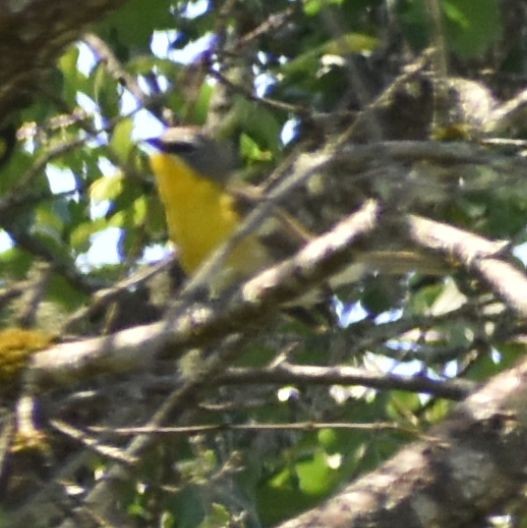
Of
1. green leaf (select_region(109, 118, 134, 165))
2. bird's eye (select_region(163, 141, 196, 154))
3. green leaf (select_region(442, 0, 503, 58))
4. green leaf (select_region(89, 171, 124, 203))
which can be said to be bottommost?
bird's eye (select_region(163, 141, 196, 154))

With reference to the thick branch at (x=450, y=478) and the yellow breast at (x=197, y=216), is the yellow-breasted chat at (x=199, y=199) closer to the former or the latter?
the yellow breast at (x=197, y=216)

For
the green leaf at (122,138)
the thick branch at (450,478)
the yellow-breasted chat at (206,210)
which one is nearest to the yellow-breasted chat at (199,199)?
the yellow-breasted chat at (206,210)

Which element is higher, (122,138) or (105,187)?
(122,138)

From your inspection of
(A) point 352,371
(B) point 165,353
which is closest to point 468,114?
(A) point 352,371

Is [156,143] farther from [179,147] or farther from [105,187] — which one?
[105,187]

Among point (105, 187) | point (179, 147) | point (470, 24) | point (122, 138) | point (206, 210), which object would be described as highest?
point (470, 24)

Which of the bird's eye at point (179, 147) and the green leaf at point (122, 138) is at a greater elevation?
the green leaf at point (122, 138)

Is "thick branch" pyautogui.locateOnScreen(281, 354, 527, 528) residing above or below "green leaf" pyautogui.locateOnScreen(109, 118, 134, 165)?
below

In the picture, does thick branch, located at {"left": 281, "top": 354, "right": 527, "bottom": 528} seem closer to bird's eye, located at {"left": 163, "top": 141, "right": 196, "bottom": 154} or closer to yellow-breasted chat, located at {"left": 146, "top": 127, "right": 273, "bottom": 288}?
yellow-breasted chat, located at {"left": 146, "top": 127, "right": 273, "bottom": 288}

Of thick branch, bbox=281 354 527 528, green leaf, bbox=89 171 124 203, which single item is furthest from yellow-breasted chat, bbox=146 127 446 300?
thick branch, bbox=281 354 527 528

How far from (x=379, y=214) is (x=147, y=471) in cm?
153

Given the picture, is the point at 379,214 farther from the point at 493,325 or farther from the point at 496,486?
the point at 493,325

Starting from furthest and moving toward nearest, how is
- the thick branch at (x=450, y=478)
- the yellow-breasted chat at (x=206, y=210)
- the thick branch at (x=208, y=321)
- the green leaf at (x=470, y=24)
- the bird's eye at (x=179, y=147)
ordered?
the bird's eye at (x=179, y=147) → the yellow-breasted chat at (x=206, y=210) → the green leaf at (x=470, y=24) → the thick branch at (x=450, y=478) → the thick branch at (x=208, y=321)

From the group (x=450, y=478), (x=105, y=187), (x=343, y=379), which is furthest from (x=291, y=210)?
(x=450, y=478)
